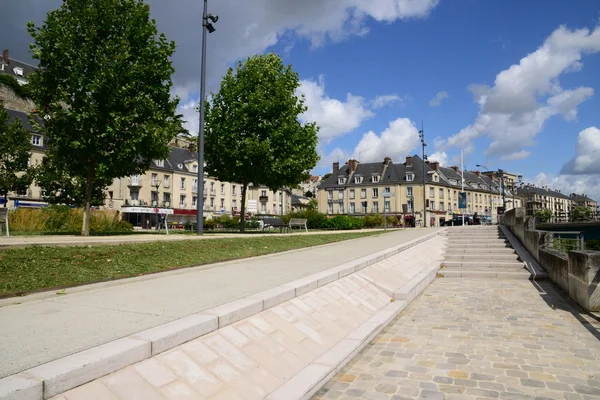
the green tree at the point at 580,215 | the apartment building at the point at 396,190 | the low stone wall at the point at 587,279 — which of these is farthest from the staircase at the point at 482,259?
the apartment building at the point at 396,190

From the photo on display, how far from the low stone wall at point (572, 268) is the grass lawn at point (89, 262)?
287 inches

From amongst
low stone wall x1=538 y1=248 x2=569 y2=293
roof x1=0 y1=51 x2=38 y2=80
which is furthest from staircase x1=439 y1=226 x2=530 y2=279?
roof x1=0 y1=51 x2=38 y2=80

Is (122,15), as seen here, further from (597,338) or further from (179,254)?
(597,338)

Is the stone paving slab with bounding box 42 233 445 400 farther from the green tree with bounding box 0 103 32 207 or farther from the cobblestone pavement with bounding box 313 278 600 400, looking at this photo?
the green tree with bounding box 0 103 32 207

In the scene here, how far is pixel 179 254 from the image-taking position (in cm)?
943

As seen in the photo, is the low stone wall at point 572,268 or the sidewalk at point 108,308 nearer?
the sidewalk at point 108,308

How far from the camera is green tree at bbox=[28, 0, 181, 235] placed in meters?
14.5

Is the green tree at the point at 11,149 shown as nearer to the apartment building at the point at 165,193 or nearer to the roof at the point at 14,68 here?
the apartment building at the point at 165,193

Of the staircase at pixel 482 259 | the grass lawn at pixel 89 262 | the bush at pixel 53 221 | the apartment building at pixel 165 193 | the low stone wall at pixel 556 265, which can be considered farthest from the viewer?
the apartment building at pixel 165 193

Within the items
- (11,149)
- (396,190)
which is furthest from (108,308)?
(396,190)

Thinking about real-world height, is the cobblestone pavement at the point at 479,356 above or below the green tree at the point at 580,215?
below

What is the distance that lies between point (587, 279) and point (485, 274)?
5045mm

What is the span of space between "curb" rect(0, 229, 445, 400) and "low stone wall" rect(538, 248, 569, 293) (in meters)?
6.04

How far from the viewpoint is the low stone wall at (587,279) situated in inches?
287
